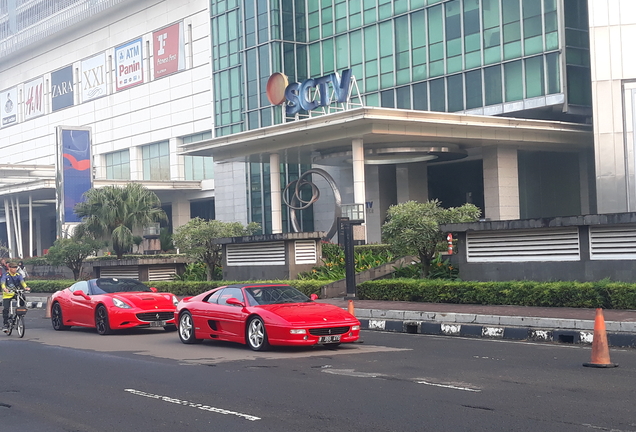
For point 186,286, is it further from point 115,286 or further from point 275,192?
point 275,192

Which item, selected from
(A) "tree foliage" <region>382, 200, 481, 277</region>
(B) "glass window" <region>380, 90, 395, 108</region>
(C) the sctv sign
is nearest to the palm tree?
(C) the sctv sign

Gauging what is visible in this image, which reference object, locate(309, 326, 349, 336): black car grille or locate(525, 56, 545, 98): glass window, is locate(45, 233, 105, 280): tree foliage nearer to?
locate(525, 56, 545, 98): glass window

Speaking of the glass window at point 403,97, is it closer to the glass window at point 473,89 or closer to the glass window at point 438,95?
the glass window at point 438,95

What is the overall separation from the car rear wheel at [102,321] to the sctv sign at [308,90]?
18.8 m

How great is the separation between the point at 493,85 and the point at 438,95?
11.1 feet

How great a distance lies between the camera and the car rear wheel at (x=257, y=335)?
45.7 feet

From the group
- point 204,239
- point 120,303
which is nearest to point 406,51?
point 204,239

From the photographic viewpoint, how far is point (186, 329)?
52.2 feet

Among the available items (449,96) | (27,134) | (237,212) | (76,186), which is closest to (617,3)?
(449,96)

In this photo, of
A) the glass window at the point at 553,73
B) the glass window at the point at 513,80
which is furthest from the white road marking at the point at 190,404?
the glass window at the point at 513,80

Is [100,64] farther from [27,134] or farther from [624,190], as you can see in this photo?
[624,190]

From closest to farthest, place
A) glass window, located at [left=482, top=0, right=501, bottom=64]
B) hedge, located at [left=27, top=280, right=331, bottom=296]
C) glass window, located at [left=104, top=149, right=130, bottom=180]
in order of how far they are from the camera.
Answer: hedge, located at [left=27, top=280, right=331, bottom=296]
glass window, located at [left=482, top=0, right=501, bottom=64]
glass window, located at [left=104, top=149, right=130, bottom=180]

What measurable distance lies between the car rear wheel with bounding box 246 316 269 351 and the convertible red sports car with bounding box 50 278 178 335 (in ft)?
15.0

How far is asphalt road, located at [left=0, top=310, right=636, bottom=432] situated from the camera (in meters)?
8.15
